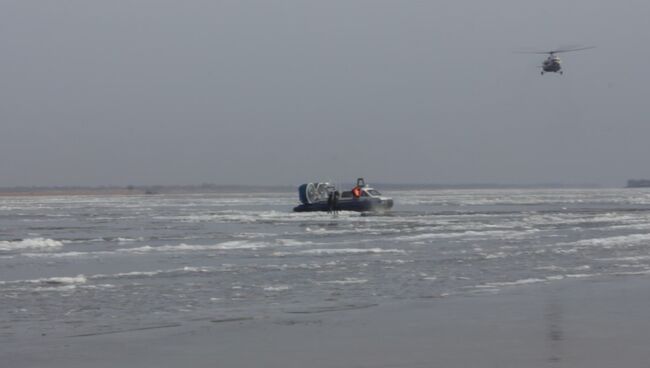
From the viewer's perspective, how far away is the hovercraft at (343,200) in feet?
196

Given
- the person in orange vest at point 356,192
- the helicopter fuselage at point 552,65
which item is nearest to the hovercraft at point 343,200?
the person in orange vest at point 356,192

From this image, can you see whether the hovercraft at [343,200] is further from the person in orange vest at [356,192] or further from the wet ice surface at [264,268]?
the wet ice surface at [264,268]

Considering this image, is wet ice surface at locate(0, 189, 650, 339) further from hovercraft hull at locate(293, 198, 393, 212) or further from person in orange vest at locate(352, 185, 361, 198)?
person in orange vest at locate(352, 185, 361, 198)

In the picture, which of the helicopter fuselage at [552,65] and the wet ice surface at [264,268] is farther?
the helicopter fuselage at [552,65]

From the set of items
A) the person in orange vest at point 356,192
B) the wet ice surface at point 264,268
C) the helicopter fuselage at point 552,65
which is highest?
the helicopter fuselage at point 552,65

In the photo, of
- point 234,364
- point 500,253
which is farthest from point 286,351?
point 500,253

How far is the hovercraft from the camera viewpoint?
196 feet

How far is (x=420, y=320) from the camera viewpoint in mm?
14688

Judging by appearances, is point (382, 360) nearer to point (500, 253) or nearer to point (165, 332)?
point (165, 332)

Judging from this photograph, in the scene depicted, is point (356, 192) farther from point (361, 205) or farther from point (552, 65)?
point (552, 65)

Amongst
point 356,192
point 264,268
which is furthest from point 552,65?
point 264,268

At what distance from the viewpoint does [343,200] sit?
5988 centimetres

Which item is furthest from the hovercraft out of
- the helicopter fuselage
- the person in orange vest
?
the helicopter fuselage

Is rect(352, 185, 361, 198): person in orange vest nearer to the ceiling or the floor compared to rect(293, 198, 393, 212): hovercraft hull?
nearer to the ceiling
